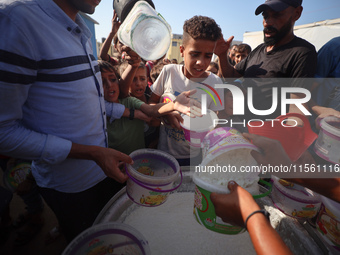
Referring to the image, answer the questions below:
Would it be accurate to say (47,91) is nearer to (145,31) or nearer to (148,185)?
(148,185)

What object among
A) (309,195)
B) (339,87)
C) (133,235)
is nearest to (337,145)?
(309,195)

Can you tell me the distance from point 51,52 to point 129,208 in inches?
40.6

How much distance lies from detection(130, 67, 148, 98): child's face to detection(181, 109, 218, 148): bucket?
3.07ft

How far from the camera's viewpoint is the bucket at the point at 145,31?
4.61ft

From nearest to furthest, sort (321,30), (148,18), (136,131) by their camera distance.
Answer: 1. (148,18)
2. (136,131)
3. (321,30)

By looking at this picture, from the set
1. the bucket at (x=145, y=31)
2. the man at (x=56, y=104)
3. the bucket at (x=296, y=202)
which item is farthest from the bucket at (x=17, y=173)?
the bucket at (x=296, y=202)

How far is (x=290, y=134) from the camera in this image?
0.96 m

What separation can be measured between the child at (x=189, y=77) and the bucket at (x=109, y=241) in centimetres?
91

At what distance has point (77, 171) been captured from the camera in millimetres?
1126

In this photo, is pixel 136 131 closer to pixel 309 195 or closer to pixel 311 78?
pixel 309 195

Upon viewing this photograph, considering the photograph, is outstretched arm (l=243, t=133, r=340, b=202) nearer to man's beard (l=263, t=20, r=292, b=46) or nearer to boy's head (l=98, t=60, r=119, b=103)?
boy's head (l=98, t=60, r=119, b=103)

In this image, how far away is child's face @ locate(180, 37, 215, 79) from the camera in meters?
1.67

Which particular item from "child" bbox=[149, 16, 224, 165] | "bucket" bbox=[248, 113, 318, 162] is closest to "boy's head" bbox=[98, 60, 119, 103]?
"child" bbox=[149, 16, 224, 165]

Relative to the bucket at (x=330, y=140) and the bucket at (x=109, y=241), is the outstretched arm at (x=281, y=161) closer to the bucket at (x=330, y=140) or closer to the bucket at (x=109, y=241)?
the bucket at (x=330, y=140)
